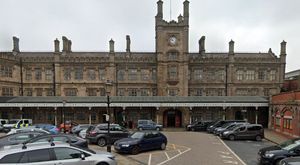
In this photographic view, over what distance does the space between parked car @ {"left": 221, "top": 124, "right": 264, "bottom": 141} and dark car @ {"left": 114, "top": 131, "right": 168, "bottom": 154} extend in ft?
30.5

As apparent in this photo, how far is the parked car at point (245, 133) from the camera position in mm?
22375

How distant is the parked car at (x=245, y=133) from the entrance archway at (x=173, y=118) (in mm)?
13263

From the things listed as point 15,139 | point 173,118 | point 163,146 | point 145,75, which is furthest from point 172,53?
point 15,139

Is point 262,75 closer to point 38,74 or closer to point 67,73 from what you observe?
point 67,73

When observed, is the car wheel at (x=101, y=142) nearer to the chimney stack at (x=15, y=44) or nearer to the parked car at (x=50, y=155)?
the parked car at (x=50, y=155)

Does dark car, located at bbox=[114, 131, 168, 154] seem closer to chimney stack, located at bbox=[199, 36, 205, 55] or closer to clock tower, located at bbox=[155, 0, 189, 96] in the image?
clock tower, located at bbox=[155, 0, 189, 96]

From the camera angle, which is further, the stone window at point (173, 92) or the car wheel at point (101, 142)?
the stone window at point (173, 92)

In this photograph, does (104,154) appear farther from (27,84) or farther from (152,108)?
(27,84)

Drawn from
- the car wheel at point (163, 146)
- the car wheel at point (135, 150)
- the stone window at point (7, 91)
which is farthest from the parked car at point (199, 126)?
the stone window at point (7, 91)

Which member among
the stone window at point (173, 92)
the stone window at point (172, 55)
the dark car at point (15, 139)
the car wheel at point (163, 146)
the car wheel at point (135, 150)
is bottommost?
the car wheel at point (163, 146)

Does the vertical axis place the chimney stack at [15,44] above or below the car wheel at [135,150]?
above

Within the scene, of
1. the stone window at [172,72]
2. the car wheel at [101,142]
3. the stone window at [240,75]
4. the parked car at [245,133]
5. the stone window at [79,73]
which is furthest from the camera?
the stone window at [240,75]

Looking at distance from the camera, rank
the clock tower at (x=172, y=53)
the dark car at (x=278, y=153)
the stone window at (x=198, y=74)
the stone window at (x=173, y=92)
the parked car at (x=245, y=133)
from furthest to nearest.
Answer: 1. the stone window at (x=198, y=74)
2. the stone window at (x=173, y=92)
3. the clock tower at (x=172, y=53)
4. the parked car at (x=245, y=133)
5. the dark car at (x=278, y=153)

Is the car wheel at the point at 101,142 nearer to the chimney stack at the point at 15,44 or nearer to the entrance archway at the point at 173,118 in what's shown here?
the entrance archway at the point at 173,118
